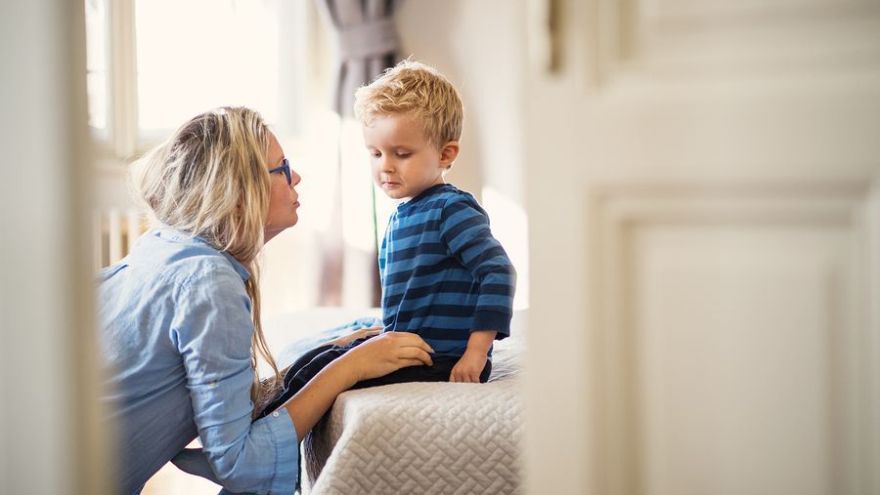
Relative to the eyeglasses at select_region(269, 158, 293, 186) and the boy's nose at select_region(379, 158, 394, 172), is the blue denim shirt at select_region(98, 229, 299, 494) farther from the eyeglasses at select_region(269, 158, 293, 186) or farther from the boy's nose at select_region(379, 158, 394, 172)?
the boy's nose at select_region(379, 158, 394, 172)

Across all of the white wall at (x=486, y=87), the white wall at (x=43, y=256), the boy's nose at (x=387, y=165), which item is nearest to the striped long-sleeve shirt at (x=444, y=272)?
the boy's nose at (x=387, y=165)

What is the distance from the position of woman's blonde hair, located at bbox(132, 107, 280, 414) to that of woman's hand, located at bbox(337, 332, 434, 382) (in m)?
0.26

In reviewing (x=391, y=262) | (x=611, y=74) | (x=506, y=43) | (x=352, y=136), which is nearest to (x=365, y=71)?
(x=352, y=136)

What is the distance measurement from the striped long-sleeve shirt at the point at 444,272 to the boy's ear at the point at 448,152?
13 cm

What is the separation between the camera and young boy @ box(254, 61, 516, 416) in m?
1.64

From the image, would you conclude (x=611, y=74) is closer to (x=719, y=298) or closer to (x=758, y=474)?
(x=719, y=298)

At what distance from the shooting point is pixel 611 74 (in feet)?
2.56

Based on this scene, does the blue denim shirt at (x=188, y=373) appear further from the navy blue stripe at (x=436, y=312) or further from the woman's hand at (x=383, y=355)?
the navy blue stripe at (x=436, y=312)

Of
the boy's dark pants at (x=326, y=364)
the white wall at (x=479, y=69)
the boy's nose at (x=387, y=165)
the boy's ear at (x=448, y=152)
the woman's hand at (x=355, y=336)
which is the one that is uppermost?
the white wall at (x=479, y=69)

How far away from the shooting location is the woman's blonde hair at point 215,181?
4.98ft

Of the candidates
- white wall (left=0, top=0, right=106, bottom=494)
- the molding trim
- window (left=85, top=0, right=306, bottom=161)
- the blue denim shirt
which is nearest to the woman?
the blue denim shirt

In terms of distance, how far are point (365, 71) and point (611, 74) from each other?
2449 millimetres

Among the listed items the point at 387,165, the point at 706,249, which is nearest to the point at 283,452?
the point at 387,165

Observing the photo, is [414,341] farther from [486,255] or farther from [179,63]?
[179,63]
